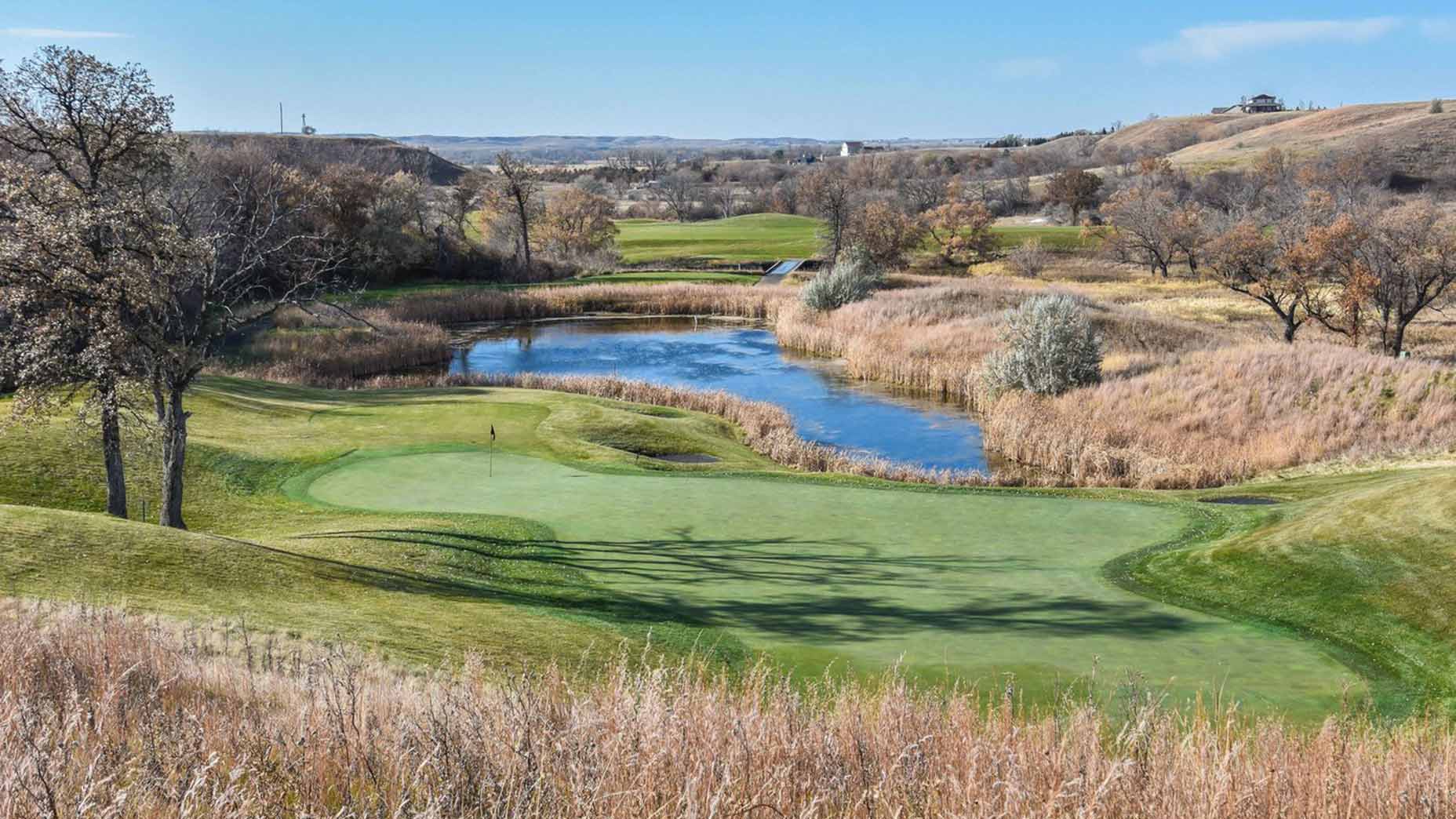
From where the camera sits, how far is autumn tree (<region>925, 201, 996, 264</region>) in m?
81.9

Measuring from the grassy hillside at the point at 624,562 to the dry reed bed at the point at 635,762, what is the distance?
9.64 ft

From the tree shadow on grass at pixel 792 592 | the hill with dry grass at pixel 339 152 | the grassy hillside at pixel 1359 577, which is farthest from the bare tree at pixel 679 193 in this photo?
the grassy hillside at pixel 1359 577

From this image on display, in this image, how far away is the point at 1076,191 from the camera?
10631 cm

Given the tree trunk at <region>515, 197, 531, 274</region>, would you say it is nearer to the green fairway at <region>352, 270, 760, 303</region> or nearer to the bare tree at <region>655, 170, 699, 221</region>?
the green fairway at <region>352, 270, 760, 303</region>

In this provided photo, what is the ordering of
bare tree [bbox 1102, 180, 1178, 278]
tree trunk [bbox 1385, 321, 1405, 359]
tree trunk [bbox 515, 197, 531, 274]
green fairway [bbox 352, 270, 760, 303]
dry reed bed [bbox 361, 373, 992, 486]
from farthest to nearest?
1. tree trunk [bbox 515, 197, 531, 274]
2. bare tree [bbox 1102, 180, 1178, 278]
3. green fairway [bbox 352, 270, 760, 303]
4. tree trunk [bbox 1385, 321, 1405, 359]
5. dry reed bed [bbox 361, 373, 992, 486]

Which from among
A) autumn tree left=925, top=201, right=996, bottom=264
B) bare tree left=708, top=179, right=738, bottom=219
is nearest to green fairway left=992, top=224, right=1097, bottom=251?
autumn tree left=925, top=201, right=996, bottom=264

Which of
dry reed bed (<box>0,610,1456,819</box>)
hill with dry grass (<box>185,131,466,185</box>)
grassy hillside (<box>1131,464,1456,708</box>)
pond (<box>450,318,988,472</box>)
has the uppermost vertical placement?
hill with dry grass (<box>185,131,466,185</box>)

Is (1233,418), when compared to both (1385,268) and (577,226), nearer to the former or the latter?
(1385,268)

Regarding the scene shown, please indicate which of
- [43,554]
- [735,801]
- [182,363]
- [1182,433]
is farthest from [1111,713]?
[1182,433]

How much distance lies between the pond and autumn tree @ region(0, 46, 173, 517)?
19.6 m

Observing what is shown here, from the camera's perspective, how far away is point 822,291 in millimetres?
56375

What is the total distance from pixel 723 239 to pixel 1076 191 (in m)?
37.6

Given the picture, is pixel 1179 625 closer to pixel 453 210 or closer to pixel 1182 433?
pixel 1182 433

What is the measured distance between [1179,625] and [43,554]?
1101 centimetres
